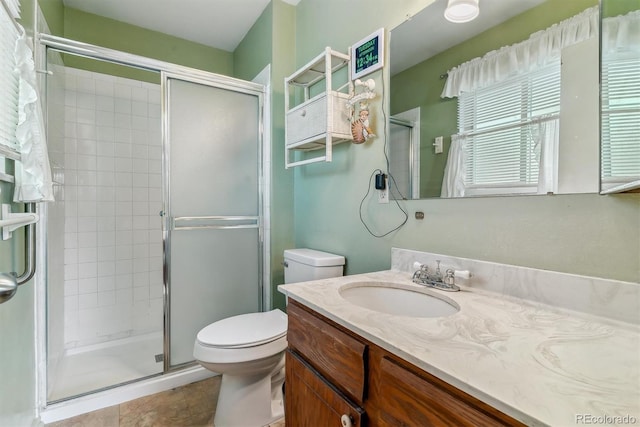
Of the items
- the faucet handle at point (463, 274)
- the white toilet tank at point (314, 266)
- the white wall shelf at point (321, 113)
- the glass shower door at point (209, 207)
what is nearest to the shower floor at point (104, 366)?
the glass shower door at point (209, 207)

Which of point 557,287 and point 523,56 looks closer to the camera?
point 557,287

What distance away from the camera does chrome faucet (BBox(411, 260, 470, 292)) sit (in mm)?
995

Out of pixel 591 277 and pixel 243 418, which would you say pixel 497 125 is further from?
pixel 243 418

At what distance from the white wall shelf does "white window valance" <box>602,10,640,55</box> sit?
3.12 feet

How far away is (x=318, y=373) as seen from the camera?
861mm

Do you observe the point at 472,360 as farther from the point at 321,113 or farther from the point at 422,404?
the point at 321,113

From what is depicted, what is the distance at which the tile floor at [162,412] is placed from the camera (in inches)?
58.4

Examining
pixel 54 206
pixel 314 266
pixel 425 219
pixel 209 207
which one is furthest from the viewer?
pixel 209 207

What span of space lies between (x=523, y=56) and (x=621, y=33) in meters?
0.23

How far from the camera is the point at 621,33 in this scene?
71 cm

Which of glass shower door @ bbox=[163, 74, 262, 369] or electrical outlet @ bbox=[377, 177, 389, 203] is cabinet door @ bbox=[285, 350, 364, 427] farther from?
glass shower door @ bbox=[163, 74, 262, 369]

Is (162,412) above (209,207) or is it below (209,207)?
below

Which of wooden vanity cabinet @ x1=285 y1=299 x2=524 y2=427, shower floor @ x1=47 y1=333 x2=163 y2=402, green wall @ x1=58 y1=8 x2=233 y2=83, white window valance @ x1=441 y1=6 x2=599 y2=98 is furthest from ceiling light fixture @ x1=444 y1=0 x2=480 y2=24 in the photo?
shower floor @ x1=47 y1=333 x2=163 y2=402

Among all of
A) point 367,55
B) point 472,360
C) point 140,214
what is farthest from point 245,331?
point 140,214
